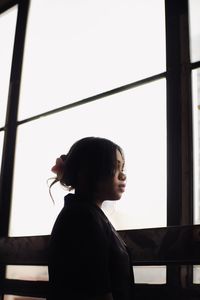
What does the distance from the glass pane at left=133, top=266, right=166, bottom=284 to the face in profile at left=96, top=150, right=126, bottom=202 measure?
50 cm

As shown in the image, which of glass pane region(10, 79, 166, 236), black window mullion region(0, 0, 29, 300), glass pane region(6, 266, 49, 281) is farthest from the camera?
black window mullion region(0, 0, 29, 300)

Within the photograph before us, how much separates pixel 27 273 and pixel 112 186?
3.44 feet

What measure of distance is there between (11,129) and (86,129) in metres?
0.71

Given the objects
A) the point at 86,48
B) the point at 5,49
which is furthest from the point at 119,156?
the point at 5,49

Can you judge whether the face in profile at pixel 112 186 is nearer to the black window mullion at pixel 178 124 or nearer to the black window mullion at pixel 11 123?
the black window mullion at pixel 178 124

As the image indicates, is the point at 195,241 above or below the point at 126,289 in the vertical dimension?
above

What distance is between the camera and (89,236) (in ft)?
3.00

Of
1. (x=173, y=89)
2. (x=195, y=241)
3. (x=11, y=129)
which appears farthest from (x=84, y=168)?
(x=11, y=129)

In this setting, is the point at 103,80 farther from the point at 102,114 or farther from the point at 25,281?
the point at 25,281

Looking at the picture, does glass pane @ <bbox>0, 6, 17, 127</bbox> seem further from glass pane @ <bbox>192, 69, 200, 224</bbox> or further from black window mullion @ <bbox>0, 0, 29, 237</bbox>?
glass pane @ <bbox>192, 69, 200, 224</bbox>

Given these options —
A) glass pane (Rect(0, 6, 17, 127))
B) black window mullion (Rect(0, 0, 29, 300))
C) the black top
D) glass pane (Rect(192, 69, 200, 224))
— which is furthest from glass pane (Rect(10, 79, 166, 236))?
the black top

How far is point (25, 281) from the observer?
183 centimetres

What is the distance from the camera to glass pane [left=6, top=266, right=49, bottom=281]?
176cm

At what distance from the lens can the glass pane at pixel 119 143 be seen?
1555 mm
